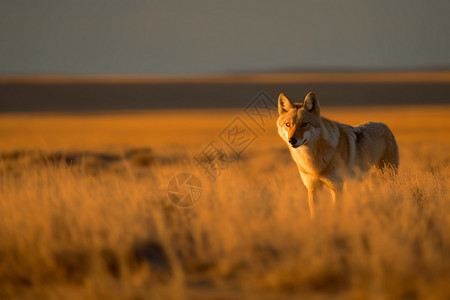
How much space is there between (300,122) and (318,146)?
0.40 m

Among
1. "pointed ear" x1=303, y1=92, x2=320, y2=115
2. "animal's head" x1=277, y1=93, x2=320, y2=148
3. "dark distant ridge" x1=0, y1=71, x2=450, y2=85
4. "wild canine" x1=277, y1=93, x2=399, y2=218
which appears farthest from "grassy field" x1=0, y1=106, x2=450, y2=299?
"dark distant ridge" x1=0, y1=71, x2=450, y2=85

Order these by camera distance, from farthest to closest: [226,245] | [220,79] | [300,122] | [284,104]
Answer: [220,79] < [284,104] < [300,122] < [226,245]

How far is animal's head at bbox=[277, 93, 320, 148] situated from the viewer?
5254 millimetres

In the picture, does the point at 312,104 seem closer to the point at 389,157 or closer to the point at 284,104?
the point at 284,104

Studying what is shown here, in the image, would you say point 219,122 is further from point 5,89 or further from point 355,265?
point 5,89

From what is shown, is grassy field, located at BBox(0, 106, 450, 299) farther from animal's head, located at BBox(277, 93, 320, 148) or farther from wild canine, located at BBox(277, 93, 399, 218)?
animal's head, located at BBox(277, 93, 320, 148)

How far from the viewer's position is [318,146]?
5410mm

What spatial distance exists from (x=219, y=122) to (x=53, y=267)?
3086 cm

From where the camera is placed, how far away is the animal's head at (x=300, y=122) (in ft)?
17.2

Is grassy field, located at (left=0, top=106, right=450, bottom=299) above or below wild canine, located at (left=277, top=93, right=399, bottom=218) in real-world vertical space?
below

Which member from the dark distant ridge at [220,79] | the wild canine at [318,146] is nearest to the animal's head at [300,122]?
the wild canine at [318,146]

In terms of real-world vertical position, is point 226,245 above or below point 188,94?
below

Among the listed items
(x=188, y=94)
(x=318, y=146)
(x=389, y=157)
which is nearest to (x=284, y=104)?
(x=318, y=146)

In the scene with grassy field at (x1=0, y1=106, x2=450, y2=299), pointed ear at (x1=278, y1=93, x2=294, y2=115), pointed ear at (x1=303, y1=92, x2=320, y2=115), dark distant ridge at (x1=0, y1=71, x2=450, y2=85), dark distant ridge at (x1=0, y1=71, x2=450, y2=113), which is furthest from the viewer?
dark distant ridge at (x1=0, y1=71, x2=450, y2=85)
